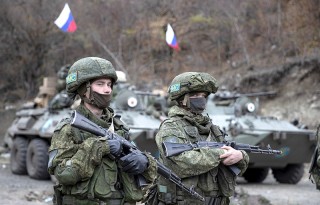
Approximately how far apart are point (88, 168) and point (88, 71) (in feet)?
2.25

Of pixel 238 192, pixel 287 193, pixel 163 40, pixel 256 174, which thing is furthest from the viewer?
pixel 163 40

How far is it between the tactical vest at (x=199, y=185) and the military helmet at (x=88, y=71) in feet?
3.61

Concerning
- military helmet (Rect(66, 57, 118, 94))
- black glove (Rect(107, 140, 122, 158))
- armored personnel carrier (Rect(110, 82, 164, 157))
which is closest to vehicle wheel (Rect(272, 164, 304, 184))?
armored personnel carrier (Rect(110, 82, 164, 157))

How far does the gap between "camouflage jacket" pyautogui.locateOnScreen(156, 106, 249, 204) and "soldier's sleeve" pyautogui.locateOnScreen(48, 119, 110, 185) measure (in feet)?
3.66

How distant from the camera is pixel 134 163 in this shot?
3.74m

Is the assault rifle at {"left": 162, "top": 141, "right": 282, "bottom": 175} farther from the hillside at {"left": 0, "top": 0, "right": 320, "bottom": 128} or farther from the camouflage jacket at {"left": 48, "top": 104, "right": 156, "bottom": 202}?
the hillside at {"left": 0, "top": 0, "right": 320, "bottom": 128}

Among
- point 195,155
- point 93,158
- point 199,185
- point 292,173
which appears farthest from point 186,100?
point 292,173

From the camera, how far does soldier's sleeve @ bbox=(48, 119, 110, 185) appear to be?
365 centimetres

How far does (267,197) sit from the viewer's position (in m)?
9.97

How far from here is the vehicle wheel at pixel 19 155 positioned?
13828 mm

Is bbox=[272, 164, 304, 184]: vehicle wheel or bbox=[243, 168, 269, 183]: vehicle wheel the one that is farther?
bbox=[243, 168, 269, 183]: vehicle wheel

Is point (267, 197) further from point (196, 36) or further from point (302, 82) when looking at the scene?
point (196, 36)

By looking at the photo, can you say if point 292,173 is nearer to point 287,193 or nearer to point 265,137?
point 265,137

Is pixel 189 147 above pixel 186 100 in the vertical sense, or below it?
below
